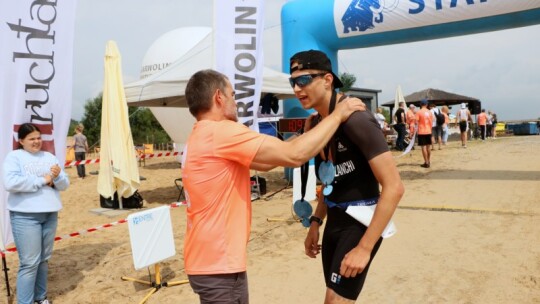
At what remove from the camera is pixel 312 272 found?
4445mm

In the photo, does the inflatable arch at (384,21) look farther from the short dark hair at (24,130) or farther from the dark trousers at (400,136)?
the dark trousers at (400,136)

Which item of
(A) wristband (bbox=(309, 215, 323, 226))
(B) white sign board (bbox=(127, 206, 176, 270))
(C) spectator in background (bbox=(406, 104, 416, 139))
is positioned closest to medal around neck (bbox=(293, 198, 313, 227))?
(A) wristband (bbox=(309, 215, 323, 226))

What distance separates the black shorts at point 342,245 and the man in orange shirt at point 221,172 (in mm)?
471

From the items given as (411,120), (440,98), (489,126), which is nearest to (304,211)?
(411,120)

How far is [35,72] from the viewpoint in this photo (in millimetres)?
3982

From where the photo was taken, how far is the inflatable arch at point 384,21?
25.4 ft

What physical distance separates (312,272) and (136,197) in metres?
5.29

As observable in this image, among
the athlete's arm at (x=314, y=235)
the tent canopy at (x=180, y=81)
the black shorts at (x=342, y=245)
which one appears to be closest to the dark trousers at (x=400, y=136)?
the tent canopy at (x=180, y=81)

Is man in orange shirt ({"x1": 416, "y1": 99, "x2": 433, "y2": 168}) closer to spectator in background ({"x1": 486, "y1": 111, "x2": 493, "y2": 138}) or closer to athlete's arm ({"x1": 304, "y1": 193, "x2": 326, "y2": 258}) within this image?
athlete's arm ({"x1": 304, "y1": 193, "x2": 326, "y2": 258})

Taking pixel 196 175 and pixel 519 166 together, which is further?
pixel 519 166

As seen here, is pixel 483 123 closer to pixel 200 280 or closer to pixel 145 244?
pixel 145 244

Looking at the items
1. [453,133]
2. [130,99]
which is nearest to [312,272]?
[130,99]

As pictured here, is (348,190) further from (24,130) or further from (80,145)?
(80,145)

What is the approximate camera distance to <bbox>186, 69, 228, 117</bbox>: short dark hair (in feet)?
6.63
